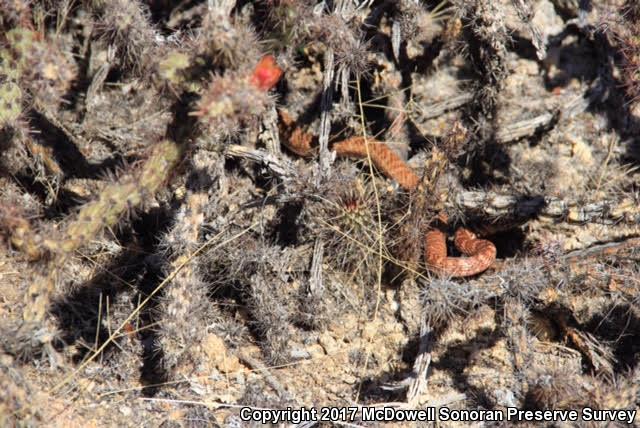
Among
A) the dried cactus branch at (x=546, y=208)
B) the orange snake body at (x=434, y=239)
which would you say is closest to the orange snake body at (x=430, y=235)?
the orange snake body at (x=434, y=239)

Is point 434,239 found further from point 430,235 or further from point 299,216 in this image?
point 299,216

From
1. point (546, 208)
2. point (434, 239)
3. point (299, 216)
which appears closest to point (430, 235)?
point (434, 239)

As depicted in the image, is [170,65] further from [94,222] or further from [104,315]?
[104,315]

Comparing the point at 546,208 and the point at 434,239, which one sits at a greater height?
the point at 546,208

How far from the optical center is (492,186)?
13.3 feet

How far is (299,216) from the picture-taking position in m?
3.63

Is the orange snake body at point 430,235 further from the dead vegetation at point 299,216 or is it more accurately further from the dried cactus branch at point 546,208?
the dried cactus branch at point 546,208

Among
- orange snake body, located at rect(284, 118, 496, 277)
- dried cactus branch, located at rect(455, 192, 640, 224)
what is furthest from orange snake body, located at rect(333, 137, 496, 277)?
dried cactus branch, located at rect(455, 192, 640, 224)

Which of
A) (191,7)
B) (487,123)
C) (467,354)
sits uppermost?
(191,7)

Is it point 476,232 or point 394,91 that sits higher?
point 394,91

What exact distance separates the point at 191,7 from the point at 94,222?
2132mm

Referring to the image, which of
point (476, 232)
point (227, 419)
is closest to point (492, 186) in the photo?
point (476, 232)

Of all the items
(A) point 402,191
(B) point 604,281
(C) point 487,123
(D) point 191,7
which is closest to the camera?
(B) point 604,281

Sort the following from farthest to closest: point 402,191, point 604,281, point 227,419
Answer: point 402,191, point 604,281, point 227,419
